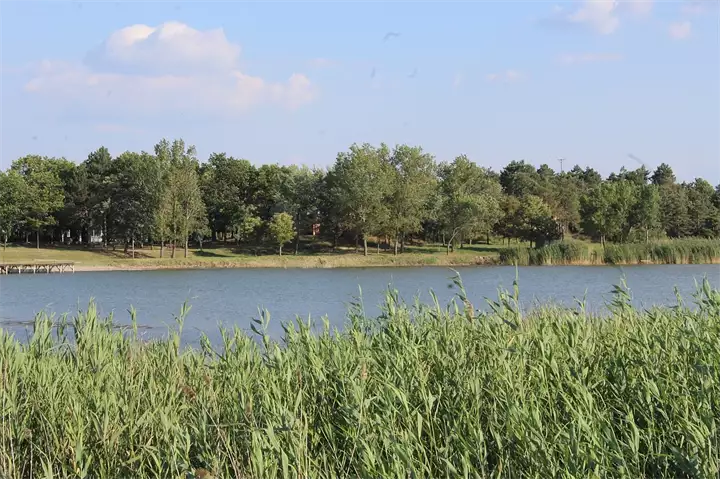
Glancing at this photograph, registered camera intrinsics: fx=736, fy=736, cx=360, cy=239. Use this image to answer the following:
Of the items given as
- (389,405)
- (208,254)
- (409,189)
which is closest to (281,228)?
(208,254)

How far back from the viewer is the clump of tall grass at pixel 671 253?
1758 inches

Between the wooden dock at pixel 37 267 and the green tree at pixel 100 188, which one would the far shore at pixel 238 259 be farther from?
the green tree at pixel 100 188

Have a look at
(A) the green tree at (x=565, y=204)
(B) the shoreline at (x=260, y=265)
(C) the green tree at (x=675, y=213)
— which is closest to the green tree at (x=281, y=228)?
(B) the shoreline at (x=260, y=265)

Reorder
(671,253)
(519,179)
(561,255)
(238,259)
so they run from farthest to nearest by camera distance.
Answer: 1. (519,179)
2. (238,259)
3. (561,255)
4. (671,253)

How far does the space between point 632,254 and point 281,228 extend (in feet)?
97.9

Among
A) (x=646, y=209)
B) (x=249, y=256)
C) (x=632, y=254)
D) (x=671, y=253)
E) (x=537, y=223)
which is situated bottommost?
(x=249, y=256)

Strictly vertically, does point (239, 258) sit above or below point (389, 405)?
below

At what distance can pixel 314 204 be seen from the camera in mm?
70812

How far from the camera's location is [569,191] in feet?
253

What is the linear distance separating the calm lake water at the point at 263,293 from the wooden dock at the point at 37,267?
722cm

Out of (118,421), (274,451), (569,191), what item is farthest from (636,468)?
(569,191)

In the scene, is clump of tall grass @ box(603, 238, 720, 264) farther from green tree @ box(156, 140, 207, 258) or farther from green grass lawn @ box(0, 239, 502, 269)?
green tree @ box(156, 140, 207, 258)

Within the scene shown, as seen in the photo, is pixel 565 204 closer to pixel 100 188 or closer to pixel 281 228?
pixel 281 228

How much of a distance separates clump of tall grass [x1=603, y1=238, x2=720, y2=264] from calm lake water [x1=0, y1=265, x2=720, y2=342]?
1.99 meters
